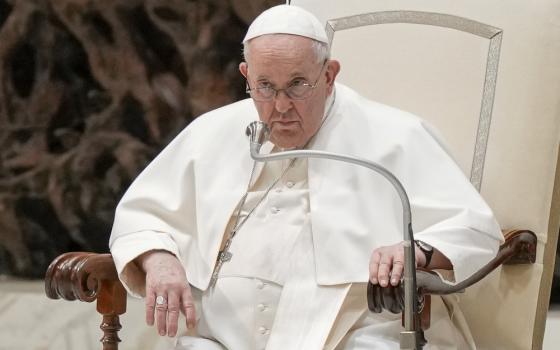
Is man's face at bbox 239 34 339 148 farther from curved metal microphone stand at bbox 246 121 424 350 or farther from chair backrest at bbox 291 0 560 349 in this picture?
curved metal microphone stand at bbox 246 121 424 350

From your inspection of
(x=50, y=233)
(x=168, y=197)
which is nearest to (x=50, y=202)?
(x=50, y=233)

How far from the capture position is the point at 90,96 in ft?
17.4

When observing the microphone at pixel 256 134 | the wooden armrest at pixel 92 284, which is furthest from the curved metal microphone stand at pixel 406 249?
the wooden armrest at pixel 92 284

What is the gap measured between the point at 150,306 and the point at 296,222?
56 centimetres

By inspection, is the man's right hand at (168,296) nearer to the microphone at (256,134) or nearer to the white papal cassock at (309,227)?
the white papal cassock at (309,227)

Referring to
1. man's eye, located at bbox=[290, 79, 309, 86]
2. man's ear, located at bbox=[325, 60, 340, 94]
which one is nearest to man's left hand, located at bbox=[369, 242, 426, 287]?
man's eye, located at bbox=[290, 79, 309, 86]

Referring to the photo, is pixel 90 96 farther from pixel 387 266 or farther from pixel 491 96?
pixel 387 266

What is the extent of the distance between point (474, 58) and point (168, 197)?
112cm

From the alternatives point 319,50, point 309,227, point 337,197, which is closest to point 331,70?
point 319,50

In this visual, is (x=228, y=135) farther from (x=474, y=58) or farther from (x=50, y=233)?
(x=50, y=233)

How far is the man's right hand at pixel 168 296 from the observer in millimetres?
3227

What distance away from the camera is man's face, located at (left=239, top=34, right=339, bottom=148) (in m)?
3.48

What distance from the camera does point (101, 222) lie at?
5371 millimetres

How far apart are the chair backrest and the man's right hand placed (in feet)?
3.14
